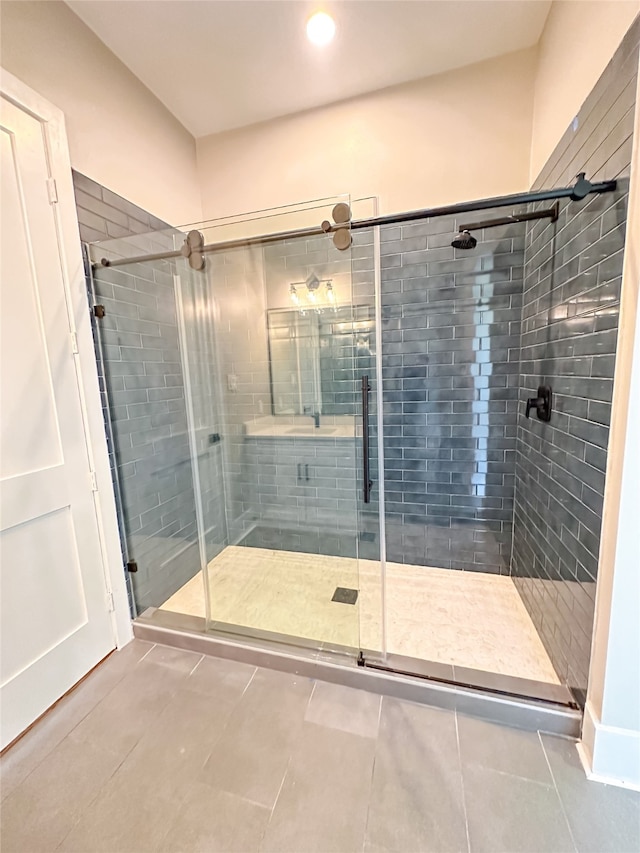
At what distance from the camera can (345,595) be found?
1.90 metres

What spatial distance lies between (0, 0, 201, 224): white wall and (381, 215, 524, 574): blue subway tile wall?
4.46 ft

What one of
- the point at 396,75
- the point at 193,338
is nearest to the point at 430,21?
the point at 396,75

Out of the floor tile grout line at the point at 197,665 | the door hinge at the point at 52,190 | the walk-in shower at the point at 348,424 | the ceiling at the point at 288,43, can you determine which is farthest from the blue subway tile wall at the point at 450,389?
the door hinge at the point at 52,190

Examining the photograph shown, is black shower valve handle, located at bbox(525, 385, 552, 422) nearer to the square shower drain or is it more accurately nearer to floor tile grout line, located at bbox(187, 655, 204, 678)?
the square shower drain

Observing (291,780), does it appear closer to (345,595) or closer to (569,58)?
(345,595)

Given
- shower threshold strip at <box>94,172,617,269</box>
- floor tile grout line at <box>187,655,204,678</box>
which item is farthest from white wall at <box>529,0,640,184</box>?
floor tile grout line at <box>187,655,204,678</box>

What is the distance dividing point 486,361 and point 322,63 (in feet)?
5.82

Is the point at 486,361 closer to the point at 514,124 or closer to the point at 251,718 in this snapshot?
the point at 514,124

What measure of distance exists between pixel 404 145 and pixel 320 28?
2.16 ft

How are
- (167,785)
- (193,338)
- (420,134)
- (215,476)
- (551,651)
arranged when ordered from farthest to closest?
1. (215,476)
2. (193,338)
3. (420,134)
4. (551,651)
5. (167,785)

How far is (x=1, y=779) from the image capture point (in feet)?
3.80

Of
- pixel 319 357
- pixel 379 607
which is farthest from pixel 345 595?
pixel 319 357

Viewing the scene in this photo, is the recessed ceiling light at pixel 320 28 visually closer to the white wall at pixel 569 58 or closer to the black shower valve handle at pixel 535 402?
the white wall at pixel 569 58

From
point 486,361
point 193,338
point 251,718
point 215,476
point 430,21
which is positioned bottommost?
point 251,718
